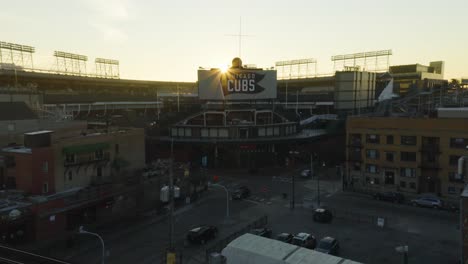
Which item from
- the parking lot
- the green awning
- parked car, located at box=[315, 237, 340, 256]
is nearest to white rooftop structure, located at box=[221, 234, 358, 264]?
parked car, located at box=[315, 237, 340, 256]

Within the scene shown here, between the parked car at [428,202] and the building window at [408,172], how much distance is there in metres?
5.06

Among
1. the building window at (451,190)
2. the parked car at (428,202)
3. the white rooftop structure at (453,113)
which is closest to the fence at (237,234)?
the parked car at (428,202)

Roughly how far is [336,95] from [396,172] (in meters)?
41.9

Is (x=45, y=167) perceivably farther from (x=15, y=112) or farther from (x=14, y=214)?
(x=15, y=112)

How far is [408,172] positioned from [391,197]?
17.7 feet

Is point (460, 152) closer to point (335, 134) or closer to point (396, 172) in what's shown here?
point (396, 172)

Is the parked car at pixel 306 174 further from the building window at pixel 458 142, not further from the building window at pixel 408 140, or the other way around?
the building window at pixel 458 142

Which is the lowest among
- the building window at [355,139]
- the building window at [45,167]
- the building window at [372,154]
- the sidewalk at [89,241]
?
the sidewalk at [89,241]

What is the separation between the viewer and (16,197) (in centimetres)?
3450

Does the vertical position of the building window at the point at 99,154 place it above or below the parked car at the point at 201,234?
above

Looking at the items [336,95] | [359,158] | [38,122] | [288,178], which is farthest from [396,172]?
[38,122]

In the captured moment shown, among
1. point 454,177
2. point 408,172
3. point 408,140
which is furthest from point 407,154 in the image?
point 454,177

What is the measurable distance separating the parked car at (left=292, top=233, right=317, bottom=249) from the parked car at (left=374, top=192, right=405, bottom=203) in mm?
18957

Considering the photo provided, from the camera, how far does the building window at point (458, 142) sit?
44.5 m
